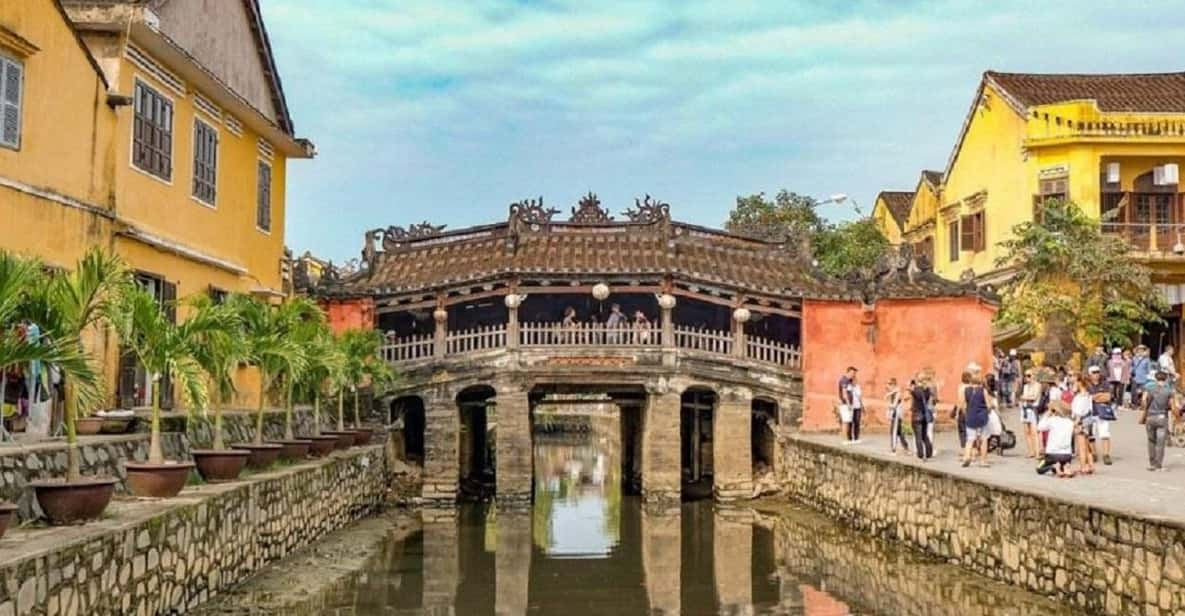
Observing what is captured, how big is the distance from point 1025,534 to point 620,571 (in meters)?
5.23

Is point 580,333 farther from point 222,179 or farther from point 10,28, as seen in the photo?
point 10,28

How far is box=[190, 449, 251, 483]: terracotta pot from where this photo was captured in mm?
12555

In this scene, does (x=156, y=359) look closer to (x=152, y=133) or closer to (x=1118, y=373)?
(x=152, y=133)

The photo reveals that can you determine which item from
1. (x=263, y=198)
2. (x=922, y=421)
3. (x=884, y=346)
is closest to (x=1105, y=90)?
(x=884, y=346)

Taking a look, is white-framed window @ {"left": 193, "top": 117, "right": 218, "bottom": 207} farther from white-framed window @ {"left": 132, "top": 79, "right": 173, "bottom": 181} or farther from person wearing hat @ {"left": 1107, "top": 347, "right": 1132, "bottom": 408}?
person wearing hat @ {"left": 1107, "top": 347, "right": 1132, "bottom": 408}

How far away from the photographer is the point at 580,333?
2386 cm

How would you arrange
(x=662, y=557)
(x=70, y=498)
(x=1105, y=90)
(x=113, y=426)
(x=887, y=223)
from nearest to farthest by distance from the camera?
1. (x=70, y=498)
2. (x=113, y=426)
3. (x=662, y=557)
4. (x=1105, y=90)
5. (x=887, y=223)

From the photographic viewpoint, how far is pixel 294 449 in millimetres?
16438

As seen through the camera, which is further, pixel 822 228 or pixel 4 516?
pixel 822 228

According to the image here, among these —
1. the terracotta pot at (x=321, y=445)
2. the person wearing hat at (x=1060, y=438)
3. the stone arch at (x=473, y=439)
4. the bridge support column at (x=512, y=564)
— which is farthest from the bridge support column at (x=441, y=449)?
the person wearing hat at (x=1060, y=438)

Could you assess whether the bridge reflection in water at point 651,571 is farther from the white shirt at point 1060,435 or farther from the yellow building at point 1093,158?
the yellow building at point 1093,158

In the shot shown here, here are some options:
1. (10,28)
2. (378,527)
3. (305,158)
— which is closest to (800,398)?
(378,527)

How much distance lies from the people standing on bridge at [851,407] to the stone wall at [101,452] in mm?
10944

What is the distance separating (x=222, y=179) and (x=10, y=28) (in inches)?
260
